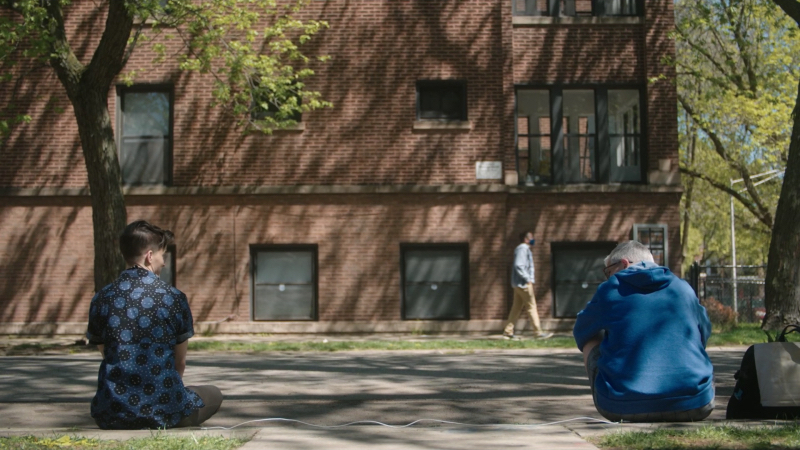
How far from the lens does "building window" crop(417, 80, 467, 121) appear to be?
20.7 meters

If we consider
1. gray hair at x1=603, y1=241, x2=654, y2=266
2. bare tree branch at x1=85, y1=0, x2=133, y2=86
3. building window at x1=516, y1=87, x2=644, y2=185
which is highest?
bare tree branch at x1=85, y1=0, x2=133, y2=86

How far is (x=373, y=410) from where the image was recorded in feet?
27.4

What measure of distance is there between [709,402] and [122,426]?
11.7 ft

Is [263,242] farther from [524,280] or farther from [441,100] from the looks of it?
[524,280]

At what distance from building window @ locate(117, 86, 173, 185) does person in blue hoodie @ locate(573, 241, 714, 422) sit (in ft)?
53.4

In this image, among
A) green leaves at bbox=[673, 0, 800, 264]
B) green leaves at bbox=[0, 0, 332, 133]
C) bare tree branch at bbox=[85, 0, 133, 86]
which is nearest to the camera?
green leaves at bbox=[0, 0, 332, 133]

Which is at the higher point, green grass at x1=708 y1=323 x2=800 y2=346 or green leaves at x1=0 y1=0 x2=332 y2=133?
green leaves at x1=0 y1=0 x2=332 y2=133

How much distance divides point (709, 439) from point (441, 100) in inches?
628

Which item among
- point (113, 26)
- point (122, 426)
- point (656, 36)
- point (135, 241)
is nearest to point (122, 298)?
point (135, 241)

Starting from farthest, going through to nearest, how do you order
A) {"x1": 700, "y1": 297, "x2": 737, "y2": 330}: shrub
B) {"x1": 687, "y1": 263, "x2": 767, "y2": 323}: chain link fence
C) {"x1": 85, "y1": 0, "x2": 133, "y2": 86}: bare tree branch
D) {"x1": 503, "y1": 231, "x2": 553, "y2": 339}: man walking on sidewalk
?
{"x1": 687, "y1": 263, "x2": 767, "y2": 323}: chain link fence, {"x1": 700, "y1": 297, "x2": 737, "y2": 330}: shrub, {"x1": 503, "y1": 231, "x2": 553, "y2": 339}: man walking on sidewalk, {"x1": 85, "y1": 0, "x2": 133, "y2": 86}: bare tree branch

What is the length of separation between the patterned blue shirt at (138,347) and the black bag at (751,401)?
3690 millimetres

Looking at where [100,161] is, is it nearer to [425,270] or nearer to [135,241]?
[425,270]

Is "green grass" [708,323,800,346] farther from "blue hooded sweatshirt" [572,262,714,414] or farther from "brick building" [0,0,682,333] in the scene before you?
"blue hooded sweatshirt" [572,262,714,414]

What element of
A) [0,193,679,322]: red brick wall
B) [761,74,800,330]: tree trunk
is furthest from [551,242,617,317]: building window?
[761,74,800,330]: tree trunk
